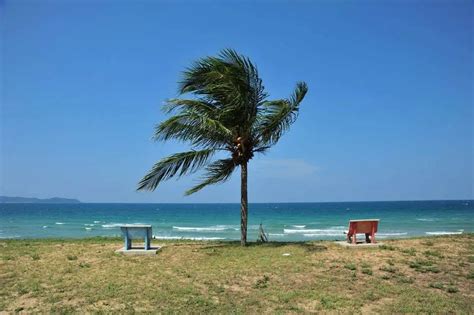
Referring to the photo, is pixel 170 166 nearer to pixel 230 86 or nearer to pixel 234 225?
pixel 230 86

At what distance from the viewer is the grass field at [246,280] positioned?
644 centimetres

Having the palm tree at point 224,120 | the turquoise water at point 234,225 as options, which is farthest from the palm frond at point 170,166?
the turquoise water at point 234,225

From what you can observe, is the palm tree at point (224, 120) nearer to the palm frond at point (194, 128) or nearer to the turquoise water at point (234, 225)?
the palm frond at point (194, 128)

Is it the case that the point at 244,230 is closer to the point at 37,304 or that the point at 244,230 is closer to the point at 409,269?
the point at 409,269

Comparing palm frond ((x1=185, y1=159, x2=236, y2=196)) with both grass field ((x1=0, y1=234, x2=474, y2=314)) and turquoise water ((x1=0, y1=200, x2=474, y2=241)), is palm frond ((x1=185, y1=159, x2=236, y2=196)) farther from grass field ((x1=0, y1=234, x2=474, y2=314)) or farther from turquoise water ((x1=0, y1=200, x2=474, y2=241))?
turquoise water ((x1=0, y1=200, x2=474, y2=241))

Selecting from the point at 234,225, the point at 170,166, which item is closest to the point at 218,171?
the point at 170,166

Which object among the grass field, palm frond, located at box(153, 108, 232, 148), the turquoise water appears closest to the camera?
the grass field

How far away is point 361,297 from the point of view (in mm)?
6746

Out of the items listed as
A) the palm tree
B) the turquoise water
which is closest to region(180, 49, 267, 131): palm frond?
the palm tree

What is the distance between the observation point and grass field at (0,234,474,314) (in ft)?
21.1

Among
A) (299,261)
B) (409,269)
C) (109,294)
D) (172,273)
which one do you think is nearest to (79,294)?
(109,294)

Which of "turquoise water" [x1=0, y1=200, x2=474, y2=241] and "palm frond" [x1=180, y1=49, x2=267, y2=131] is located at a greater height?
"palm frond" [x1=180, y1=49, x2=267, y2=131]

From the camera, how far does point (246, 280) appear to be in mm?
7711

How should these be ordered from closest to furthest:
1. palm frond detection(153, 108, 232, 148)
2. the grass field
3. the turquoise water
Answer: the grass field
palm frond detection(153, 108, 232, 148)
the turquoise water
